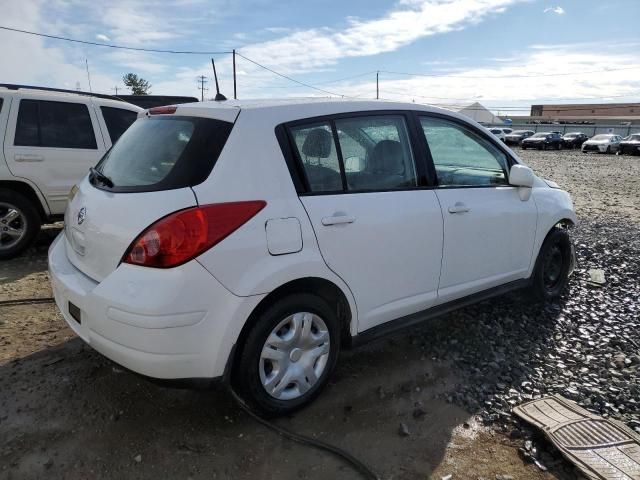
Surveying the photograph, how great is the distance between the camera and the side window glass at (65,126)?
5.66 metres

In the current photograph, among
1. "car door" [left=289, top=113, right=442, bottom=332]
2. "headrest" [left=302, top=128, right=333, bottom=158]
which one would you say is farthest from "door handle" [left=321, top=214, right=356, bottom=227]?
"headrest" [left=302, top=128, right=333, bottom=158]

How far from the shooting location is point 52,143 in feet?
18.6

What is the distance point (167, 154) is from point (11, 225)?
3.96 m

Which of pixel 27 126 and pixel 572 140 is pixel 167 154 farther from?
pixel 572 140

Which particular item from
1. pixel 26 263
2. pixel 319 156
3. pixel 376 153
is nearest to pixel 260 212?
pixel 319 156

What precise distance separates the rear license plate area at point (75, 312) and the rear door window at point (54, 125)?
3704mm

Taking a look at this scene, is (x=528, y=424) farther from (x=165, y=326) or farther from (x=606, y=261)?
(x=606, y=261)

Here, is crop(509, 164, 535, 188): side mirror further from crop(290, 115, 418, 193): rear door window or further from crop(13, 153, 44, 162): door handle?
crop(13, 153, 44, 162): door handle

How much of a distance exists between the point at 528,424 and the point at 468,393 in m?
0.42

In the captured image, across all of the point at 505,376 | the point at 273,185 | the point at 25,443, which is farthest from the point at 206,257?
the point at 505,376

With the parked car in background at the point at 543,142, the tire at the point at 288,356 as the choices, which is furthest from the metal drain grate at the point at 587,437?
the parked car in background at the point at 543,142

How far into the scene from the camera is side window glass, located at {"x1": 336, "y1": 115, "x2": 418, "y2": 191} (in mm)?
2934

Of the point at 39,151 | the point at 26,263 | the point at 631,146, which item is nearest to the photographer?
the point at 26,263

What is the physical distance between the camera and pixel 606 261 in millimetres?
5727
